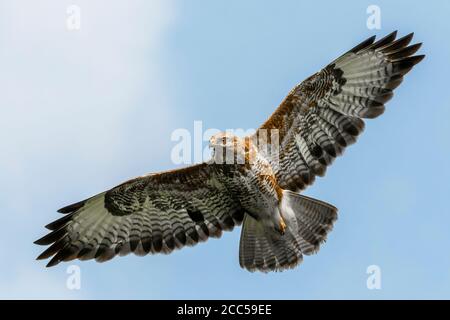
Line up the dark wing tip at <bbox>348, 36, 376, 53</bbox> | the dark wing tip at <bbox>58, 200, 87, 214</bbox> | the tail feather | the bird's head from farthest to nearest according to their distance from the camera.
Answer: the dark wing tip at <bbox>58, 200, 87, 214</bbox>
the tail feather
the dark wing tip at <bbox>348, 36, 376, 53</bbox>
the bird's head

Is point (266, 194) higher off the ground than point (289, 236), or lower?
higher

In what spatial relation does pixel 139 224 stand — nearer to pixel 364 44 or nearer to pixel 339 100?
pixel 339 100

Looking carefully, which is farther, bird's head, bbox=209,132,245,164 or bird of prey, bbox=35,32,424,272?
bird of prey, bbox=35,32,424,272

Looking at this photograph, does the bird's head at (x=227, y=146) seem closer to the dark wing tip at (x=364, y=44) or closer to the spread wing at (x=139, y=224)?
the spread wing at (x=139, y=224)

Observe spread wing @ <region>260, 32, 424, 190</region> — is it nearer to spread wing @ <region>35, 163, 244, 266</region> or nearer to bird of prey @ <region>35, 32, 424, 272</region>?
bird of prey @ <region>35, 32, 424, 272</region>

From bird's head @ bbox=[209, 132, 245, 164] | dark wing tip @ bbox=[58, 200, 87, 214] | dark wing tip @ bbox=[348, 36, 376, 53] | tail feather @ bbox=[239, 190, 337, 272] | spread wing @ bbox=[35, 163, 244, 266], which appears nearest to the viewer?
bird's head @ bbox=[209, 132, 245, 164]

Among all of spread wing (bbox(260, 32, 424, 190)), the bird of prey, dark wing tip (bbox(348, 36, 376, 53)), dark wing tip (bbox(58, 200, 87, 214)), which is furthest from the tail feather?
dark wing tip (bbox(58, 200, 87, 214))

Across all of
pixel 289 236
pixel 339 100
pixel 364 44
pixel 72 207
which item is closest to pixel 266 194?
pixel 289 236
